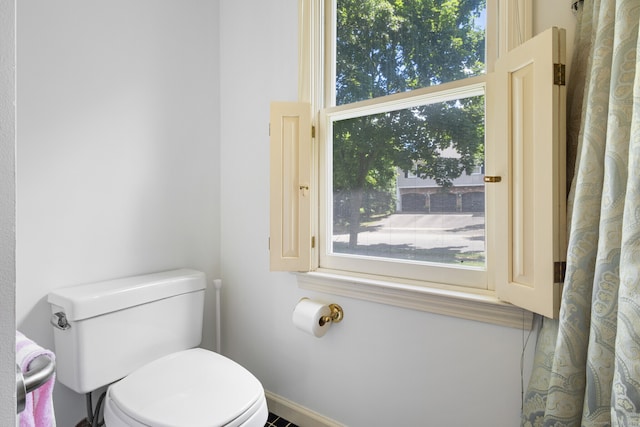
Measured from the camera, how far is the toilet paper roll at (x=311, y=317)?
1.44m

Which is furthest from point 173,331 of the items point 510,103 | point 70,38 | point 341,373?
point 510,103

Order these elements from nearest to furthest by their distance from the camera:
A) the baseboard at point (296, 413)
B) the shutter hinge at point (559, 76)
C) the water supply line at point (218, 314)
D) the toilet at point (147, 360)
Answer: the shutter hinge at point (559, 76) → the toilet at point (147, 360) → the baseboard at point (296, 413) → the water supply line at point (218, 314)

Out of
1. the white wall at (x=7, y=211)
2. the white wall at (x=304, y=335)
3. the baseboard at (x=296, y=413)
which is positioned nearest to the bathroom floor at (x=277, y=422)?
the baseboard at (x=296, y=413)

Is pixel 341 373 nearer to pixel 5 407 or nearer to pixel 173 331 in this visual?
pixel 173 331

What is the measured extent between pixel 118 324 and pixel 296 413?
2.92 feet

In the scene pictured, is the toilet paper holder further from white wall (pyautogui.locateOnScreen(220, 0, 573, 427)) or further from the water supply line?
the water supply line

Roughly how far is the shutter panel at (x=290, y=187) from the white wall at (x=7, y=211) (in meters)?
1.21

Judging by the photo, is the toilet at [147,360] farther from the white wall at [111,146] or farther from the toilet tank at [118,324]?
the white wall at [111,146]

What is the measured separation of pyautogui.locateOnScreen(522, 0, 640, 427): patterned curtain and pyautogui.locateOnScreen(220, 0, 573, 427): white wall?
0.17 metres

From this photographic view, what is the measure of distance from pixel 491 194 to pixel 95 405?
1.80 m

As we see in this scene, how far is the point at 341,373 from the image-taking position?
1509 mm

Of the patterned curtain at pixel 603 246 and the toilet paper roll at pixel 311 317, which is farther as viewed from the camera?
the toilet paper roll at pixel 311 317

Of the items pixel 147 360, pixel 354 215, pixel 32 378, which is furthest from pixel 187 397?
pixel 354 215

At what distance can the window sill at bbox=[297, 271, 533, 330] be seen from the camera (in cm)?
111
